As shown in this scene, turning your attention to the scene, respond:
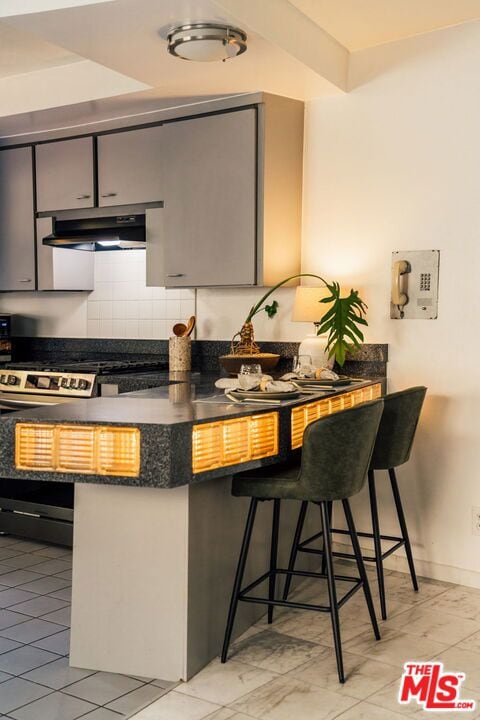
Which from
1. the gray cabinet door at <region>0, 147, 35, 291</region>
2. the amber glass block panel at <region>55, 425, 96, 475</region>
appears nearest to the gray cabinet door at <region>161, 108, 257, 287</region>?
the gray cabinet door at <region>0, 147, 35, 291</region>

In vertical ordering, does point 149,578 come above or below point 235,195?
below

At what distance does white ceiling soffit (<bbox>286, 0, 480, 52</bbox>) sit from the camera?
3594 mm

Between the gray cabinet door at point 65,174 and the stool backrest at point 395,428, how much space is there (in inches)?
94.0

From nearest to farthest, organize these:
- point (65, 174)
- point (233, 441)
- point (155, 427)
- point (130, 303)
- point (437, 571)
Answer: point (155, 427) < point (233, 441) < point (437, 571) < point (65, 174) < point (130, 303)

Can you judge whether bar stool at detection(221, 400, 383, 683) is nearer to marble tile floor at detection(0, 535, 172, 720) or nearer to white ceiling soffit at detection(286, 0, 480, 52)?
marble tile floor at detection(0, 535, 172, 720)

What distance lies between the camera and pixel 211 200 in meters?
4.32

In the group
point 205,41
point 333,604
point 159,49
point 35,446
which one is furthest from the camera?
point 159,49

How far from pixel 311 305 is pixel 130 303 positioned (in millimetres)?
1484

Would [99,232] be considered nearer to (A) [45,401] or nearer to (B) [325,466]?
(A) [45,401]

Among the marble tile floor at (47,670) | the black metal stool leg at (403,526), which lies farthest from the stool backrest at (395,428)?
the marble tile floor at (47,670)

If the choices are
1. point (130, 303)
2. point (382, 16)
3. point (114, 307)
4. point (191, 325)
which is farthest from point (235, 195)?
point (114, 307)

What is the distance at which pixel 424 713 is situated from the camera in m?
2.62

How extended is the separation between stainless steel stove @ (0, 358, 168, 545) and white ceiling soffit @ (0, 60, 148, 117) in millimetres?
1486

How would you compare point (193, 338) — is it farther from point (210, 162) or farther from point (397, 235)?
point (397, 235)
